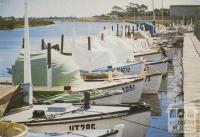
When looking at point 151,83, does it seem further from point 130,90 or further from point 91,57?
point 130,90

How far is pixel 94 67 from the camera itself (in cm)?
2733

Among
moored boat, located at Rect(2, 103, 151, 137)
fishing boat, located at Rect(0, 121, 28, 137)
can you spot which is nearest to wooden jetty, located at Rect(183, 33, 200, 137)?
moored boat, located at Rect(2, 103, 151, 137)

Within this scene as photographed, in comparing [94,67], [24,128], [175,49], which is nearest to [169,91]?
[94,67]

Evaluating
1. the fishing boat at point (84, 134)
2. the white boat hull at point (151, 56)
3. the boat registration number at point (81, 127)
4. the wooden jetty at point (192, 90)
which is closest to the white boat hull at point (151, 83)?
the wooden jetty at point (192, 90)

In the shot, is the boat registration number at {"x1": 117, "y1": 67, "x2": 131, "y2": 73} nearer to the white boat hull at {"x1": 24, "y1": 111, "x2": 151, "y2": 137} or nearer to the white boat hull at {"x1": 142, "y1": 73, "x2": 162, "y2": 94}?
the white boat hull at {"x1": 142, "y1": 73, "x2": 162, "y2": 94}

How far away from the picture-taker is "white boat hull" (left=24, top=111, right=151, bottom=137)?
1323 centimetres

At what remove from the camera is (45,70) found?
18.5 m

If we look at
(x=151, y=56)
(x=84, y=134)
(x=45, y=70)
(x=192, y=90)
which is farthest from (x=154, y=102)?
(x=151, y=56)

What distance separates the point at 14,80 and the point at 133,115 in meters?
5.90

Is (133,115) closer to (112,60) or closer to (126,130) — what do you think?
(126,130)

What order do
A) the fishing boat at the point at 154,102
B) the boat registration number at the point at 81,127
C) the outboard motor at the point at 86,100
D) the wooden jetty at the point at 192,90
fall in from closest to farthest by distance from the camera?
the boat registration number at the point at 81,127
the wooden jetty at the point at 192,90
the outboard motor at the point at 86,100
the fishing boat at the point at 154,102

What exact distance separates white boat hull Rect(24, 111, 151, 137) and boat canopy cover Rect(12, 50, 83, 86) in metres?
4.94

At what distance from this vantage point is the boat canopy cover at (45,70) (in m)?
18.4

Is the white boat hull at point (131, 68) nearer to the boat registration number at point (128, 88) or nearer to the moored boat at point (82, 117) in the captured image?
the boat registration number at point (128, 88)
